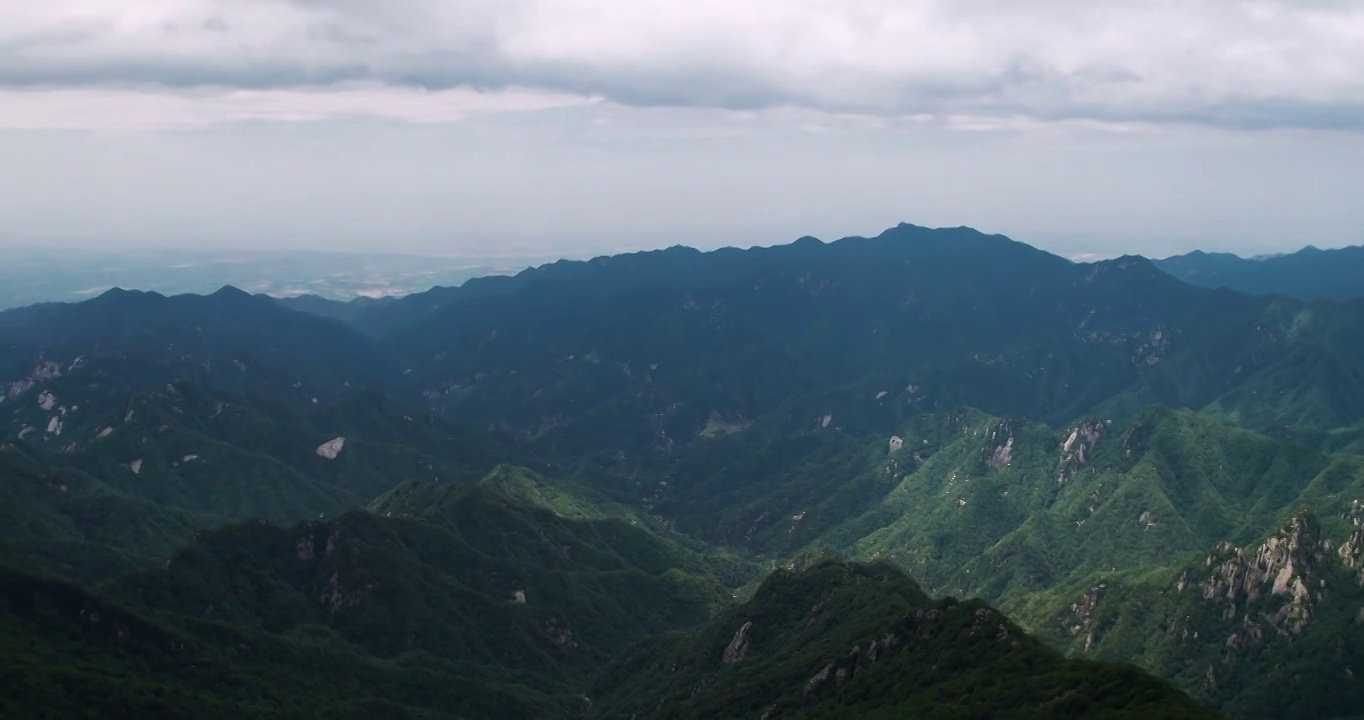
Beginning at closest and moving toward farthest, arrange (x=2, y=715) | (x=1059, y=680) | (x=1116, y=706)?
(x=1116, y=706) → (x=1059, y=680) → (x=2, y=715)

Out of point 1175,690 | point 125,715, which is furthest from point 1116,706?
point 125,715

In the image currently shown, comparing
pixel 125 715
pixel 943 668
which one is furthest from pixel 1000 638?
pixel 125 715

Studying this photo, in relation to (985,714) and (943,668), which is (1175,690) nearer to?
(985,714)

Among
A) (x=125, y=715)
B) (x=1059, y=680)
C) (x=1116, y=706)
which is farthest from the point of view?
(x=125, y=715)

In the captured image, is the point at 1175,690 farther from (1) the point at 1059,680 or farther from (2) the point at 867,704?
(2) the point at 867,704

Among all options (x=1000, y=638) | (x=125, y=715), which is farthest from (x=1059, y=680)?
(x=125, y=715)

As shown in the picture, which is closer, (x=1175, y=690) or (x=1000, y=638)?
(x=1175, y=690)

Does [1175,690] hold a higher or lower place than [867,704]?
higher

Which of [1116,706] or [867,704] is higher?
[1116,706]

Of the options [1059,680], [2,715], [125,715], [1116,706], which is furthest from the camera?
[125,715]

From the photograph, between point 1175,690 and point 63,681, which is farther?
point 63,681
